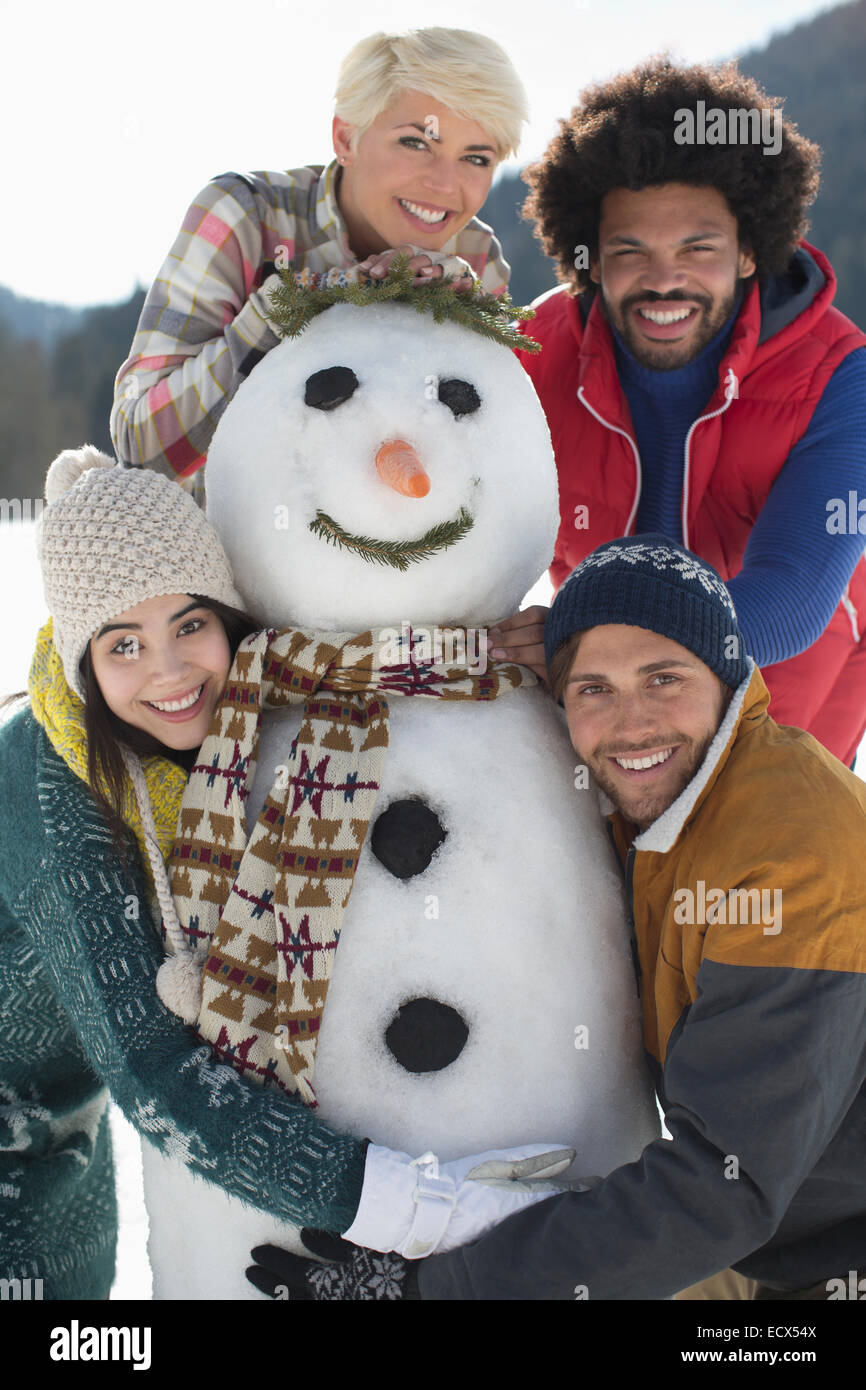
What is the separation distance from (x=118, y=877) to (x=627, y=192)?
1673 millimetres

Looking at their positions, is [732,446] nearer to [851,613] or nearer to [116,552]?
[851,613]

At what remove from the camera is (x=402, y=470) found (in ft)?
5.03

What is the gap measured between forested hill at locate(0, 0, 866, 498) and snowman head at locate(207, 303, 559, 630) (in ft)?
58.3

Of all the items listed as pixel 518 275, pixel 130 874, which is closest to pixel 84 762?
pixel 130 874

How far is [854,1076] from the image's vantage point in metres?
1.41

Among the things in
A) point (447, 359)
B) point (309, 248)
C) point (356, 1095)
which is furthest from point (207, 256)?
point (356, 1095)

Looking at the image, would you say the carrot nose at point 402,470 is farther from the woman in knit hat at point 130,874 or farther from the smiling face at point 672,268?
the smiling face at point 672,268

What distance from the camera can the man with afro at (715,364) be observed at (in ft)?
7.27

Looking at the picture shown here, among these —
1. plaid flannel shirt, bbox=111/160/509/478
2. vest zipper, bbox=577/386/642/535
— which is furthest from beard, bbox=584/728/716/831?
Result: vest zipper, bbox=577/386/642/535

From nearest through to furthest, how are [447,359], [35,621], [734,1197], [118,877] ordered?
[734,1197] → [118,877] → [447,359] → [35,621]

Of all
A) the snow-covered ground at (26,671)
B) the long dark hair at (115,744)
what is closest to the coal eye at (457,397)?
the long dark hair at (115,744)

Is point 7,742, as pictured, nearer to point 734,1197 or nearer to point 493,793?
point 493,793

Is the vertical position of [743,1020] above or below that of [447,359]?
below

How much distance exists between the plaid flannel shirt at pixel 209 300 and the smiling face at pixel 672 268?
0.43 m
